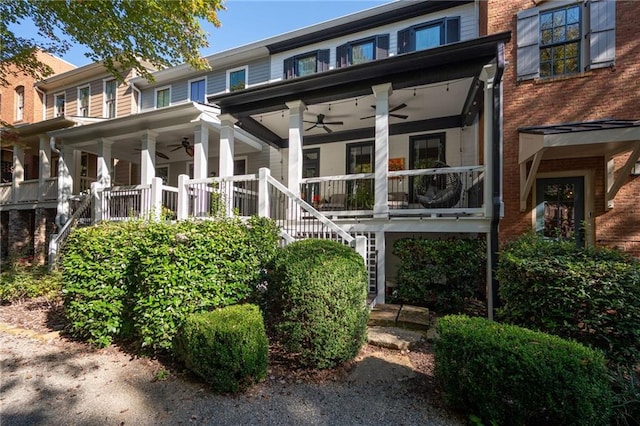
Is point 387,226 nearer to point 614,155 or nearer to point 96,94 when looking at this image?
point 614,155

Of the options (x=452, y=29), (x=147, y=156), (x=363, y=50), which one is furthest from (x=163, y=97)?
(x=452, y=29)

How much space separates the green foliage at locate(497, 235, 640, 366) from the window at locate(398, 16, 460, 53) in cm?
732

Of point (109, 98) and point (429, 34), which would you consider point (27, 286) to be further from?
point (429, 34)

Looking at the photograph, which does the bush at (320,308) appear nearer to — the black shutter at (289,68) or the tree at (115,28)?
the tree at (115,28)

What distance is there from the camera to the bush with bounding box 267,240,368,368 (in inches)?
127

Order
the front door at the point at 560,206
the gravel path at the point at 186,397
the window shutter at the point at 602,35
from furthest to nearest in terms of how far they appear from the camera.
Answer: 1. the front door at the point at 560,206
2. the window shutter at the point at 602,35
3. the gravel path at the point at 186,397

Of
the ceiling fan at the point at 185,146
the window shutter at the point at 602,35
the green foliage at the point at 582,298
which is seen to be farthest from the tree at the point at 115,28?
the window shutter at the point at 602,35

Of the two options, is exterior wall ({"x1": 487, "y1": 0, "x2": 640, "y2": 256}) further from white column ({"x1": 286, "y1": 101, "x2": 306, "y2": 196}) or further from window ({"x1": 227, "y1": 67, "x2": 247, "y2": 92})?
window ({"x1": 227, "y1": 67, "x2": 247, "y2": 92})

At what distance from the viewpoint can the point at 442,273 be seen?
5.39 meters

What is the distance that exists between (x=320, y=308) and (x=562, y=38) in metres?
8.42

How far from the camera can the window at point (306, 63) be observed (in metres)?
9.75

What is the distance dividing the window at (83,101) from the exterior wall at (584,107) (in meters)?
16.4

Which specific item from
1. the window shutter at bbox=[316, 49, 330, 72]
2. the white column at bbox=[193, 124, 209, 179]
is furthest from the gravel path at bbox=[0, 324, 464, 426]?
the window shutter at bbox=[316, 49, 330, 72]

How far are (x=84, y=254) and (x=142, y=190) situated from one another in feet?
14.9
